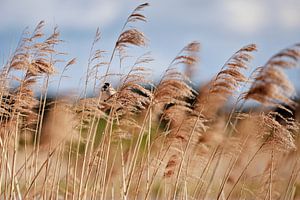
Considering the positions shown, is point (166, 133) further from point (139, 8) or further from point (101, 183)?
point (139, 8)

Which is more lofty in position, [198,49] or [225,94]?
→ [198,49]

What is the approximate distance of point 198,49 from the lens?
451cm

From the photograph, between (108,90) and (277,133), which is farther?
(108,90)

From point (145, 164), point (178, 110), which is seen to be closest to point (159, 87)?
point (178, 110)

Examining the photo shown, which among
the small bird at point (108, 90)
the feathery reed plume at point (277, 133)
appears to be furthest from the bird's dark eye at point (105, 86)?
the feathery reed plume at point (277, 133)

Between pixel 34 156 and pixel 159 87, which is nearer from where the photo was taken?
pixel 159 87

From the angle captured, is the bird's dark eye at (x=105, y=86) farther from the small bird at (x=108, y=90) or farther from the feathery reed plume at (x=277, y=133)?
the feathery reed plume at (x=277, y=133)

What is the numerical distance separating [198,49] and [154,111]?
38.7 inches

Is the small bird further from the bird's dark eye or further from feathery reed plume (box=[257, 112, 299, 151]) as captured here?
feathery reed plume (box=[257, 112, 299, 151])

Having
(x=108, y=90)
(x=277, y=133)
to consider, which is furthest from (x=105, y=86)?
(x=277, y=133)

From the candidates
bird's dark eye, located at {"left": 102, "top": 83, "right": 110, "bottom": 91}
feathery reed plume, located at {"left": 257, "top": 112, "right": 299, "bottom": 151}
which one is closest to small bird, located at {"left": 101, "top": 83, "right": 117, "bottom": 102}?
bird's dark eye, located at {"left": 102, "top": 83, "right": 110, "bottom": 91}

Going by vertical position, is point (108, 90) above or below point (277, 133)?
above

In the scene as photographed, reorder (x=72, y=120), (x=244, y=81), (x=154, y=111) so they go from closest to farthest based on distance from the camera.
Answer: (x=244, y=81), (x=72, y=120), (x=154, y=111)

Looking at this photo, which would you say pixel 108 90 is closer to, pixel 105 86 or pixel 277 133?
pixel 105 86
